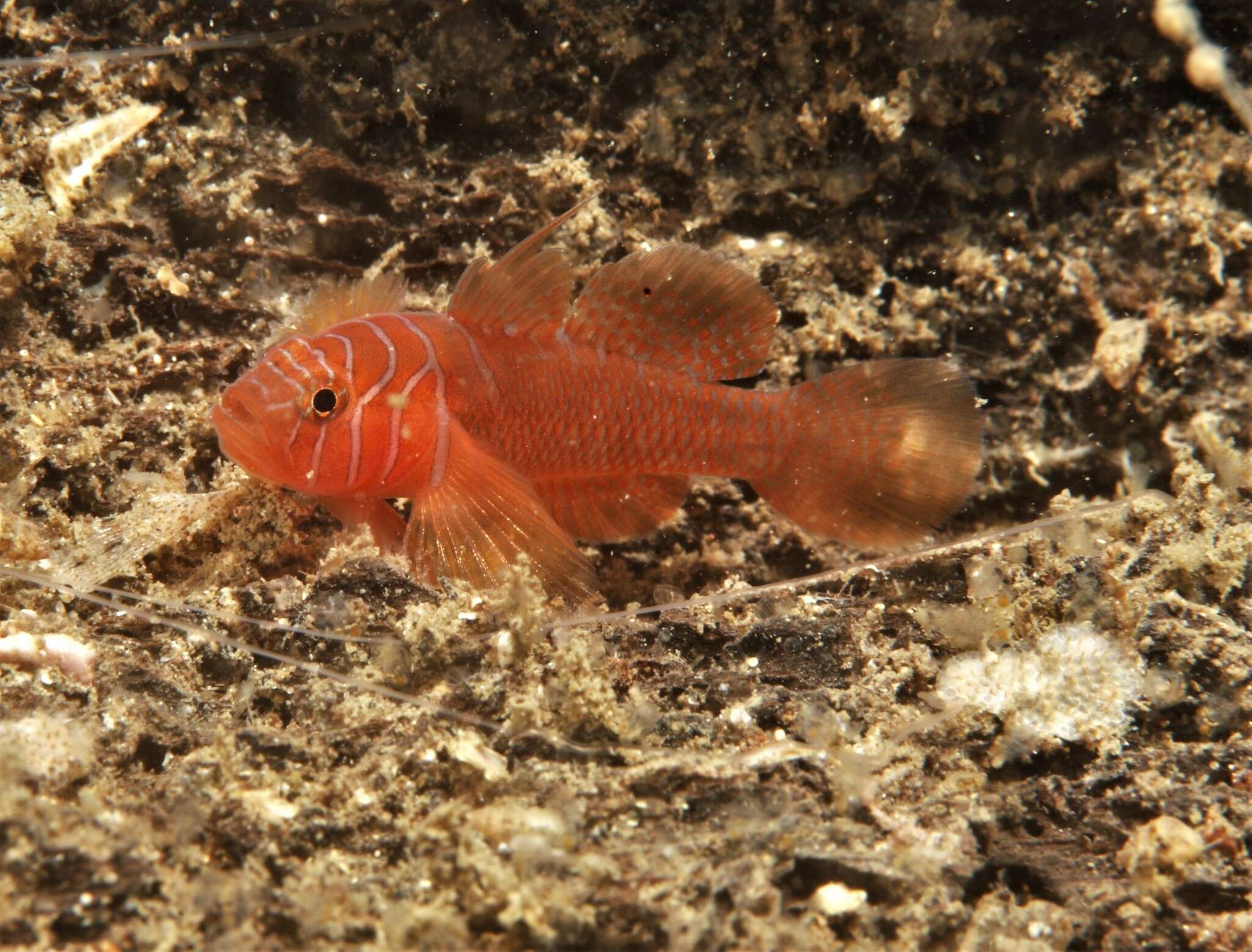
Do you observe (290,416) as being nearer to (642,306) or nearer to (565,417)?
(565,417)

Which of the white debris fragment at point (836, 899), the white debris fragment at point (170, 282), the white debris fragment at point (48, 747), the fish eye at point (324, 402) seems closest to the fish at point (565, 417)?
the fish eye at point (324, 402)

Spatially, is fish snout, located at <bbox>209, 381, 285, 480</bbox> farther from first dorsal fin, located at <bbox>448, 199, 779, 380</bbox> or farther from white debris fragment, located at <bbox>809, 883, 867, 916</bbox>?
white debris fragment, located at <bbox>809, 883, 867, 916</bbox>

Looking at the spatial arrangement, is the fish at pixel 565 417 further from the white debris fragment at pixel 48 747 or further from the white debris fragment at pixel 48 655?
the white debris fragment at pixel 48 747

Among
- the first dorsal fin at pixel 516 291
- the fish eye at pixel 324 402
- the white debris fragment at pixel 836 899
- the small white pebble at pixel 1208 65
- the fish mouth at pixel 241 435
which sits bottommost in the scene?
the white debris fragment at pixel 836 899

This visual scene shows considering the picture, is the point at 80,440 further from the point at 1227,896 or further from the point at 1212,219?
the point at 1212,219

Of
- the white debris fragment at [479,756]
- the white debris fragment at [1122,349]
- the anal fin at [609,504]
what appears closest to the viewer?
the white debris fragment at [479,756]

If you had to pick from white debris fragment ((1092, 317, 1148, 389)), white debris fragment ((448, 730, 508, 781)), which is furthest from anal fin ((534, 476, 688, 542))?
white debris fragment ((1092, 317, 1148, 389))

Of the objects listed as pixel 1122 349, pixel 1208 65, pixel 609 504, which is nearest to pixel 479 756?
pixel 609 504
